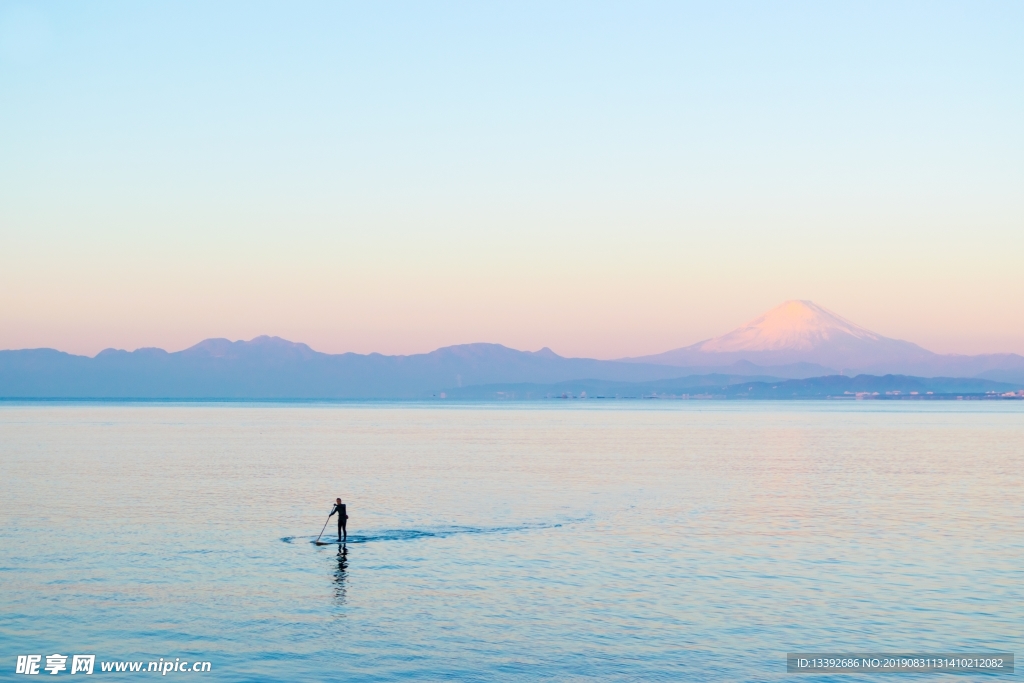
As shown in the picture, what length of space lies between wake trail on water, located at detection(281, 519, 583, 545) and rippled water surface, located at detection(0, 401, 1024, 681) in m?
0.21

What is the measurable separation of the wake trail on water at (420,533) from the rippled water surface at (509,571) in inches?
8.1

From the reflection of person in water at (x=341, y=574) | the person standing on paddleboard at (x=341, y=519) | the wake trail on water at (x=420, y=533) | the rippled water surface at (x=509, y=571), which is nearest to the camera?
the rippled water surface at (x=509, y=571)

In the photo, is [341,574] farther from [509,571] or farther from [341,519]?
[341,519]

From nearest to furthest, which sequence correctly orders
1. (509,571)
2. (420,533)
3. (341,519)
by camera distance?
(509,571), (341,519), (420,533)

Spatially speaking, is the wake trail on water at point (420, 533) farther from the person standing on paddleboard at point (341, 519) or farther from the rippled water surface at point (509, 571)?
the person standing on paddleboard at point (341, 519)

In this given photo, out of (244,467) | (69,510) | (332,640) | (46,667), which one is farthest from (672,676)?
(244,467)

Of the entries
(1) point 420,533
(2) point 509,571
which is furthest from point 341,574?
(1) point 420,533

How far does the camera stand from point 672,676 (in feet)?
85.7

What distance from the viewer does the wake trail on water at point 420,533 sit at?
47.9 m

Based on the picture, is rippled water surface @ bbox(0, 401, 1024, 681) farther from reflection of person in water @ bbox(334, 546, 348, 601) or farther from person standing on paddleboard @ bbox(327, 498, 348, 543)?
person standing on paddleboard @ bbox(327, 498, 348, 543)

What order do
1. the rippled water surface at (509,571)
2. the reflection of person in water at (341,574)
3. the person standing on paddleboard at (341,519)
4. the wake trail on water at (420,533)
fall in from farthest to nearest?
the wake trail on water at (420,533)
the person standing on paddleboard at (341,519)
the reflection of person in water at (341,574)
the rippled water surface at (509,571)

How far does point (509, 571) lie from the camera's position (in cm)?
3941

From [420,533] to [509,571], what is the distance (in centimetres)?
1158

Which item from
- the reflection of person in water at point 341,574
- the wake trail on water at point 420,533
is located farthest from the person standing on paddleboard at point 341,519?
the reflection of person in water at point 341,574
